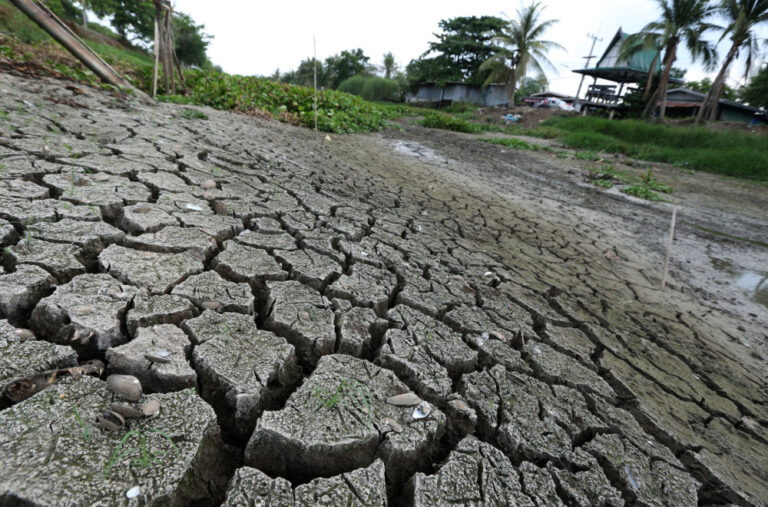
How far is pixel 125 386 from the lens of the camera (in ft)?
3.17

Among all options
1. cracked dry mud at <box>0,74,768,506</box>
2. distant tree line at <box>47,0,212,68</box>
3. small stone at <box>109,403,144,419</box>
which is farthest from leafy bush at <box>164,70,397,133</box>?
distant tree line at <box>47,0,212,68</box>

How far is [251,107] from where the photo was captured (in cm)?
740

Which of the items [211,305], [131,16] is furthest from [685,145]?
[131,16]

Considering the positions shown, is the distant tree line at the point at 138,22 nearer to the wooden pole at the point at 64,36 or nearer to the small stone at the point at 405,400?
the wooden pole at the point at 64,36

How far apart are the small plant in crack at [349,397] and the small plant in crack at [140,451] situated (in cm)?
41

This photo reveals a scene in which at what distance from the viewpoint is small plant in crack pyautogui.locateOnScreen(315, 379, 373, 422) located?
1090mm

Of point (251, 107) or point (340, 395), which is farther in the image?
point (251, 107)

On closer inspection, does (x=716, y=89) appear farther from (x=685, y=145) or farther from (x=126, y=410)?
(x=126, y=410)

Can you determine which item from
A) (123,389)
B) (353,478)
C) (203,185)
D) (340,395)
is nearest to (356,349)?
(340,395)

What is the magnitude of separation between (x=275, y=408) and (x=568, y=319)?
1723 mm

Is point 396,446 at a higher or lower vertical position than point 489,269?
lower

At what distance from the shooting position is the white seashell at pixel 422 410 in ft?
3.70

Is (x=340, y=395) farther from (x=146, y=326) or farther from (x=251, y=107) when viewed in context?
(x=251, y=107)

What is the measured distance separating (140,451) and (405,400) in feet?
2.46
